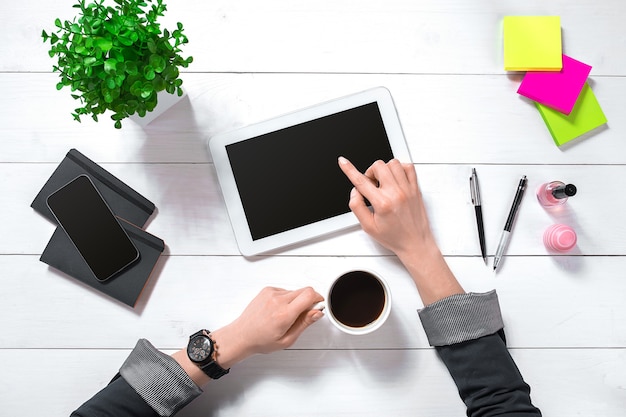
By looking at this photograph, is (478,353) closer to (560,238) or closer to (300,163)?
(560,238)

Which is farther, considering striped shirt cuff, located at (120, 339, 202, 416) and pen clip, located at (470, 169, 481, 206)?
pen clip, located at (470, 169, 481, 206)

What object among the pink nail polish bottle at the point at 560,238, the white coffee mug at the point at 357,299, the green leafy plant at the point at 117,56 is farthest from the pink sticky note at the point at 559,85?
the green leafy plant at the point at 117,56

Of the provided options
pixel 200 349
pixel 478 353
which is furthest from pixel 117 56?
pixel 478 353

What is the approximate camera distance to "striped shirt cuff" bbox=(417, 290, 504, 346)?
812 mm

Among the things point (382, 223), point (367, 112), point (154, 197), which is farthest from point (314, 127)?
point (154, 197)

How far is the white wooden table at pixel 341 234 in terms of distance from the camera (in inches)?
36.3

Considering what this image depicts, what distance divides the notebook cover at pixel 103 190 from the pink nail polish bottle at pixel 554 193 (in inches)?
29.9

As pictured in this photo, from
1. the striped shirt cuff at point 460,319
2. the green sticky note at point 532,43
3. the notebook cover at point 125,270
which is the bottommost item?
the striped shirt cuff at point 460,319

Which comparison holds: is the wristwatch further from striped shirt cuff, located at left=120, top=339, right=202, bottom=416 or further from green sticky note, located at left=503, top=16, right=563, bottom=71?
green sticky note, located at left=503, top=16, right=563, bottom=71

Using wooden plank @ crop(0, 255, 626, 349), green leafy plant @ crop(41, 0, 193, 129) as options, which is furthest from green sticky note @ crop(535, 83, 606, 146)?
green leafy plant @ crop(41, 0, 193, 129)

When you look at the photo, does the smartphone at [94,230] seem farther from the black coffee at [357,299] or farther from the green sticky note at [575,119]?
the green sticky note at [575,119]

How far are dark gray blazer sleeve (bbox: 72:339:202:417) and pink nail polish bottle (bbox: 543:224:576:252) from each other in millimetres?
709

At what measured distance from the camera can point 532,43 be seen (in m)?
0.95

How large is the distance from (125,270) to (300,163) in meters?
0.39
